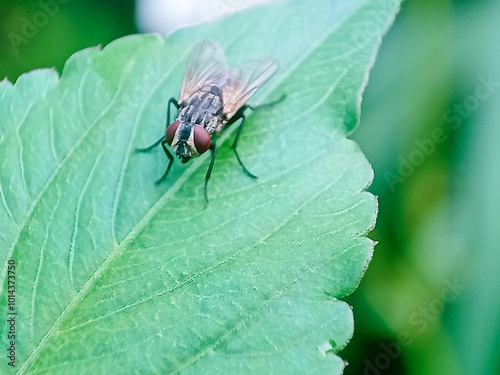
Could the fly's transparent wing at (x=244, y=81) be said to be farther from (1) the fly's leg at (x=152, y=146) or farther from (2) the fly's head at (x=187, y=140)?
(1) the fly's leg at (x=152, y=146)

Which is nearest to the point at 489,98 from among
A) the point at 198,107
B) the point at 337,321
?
the point at 198,107

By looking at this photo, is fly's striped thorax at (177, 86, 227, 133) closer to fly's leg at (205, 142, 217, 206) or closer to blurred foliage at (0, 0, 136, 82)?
Result: fly's leg at (205, 142, 217, 206)

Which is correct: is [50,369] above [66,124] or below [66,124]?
below

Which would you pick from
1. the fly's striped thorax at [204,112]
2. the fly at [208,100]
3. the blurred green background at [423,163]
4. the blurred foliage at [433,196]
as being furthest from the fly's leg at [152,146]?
the blurred foliage at [433,196]

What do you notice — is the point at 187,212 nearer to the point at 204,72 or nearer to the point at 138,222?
the point at 138,222

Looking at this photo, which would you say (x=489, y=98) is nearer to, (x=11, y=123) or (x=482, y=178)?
(x=482, y=178)

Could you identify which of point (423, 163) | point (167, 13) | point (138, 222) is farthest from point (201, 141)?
point (423, 163)
